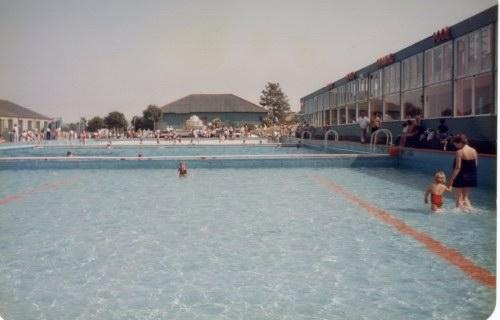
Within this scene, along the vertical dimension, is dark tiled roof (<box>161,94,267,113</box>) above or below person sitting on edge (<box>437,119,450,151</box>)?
above

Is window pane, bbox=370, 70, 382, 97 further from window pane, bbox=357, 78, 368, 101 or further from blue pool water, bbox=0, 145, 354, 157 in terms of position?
blue pool water, bbox=0, 145, 354, 157

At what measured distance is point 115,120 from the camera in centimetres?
7206

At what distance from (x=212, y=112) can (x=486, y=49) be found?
44.3 m

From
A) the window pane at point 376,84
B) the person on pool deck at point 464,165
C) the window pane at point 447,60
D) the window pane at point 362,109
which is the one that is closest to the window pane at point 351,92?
the window pane at point 362,109

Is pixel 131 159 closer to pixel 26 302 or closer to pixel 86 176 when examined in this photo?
pixel 86 176

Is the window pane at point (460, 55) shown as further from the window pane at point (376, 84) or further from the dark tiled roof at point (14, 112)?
the dark tiled roof at point (14, 112)

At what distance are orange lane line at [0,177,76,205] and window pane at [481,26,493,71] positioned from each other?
981cm

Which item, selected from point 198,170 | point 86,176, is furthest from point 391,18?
point 86,176

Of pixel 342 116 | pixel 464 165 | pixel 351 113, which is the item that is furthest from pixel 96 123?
pixel 464 165

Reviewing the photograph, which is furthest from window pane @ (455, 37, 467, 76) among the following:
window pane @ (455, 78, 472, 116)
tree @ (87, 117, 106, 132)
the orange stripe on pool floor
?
tree @ (87, 117, 106, 132)

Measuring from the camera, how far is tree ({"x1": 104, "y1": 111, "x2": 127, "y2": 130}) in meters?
71.8

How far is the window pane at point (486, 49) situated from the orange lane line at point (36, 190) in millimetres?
9810

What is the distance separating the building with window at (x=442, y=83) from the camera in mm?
10281

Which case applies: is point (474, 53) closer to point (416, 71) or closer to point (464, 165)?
point (416, 71)
